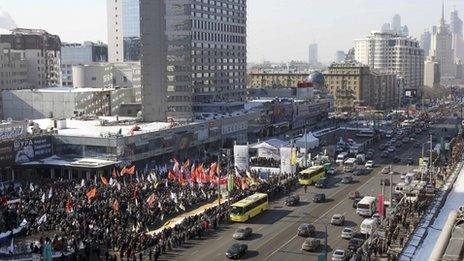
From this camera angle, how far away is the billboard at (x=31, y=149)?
61625mm

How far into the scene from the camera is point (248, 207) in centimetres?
4656

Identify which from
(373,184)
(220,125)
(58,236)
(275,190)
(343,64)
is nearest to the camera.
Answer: (58,236)

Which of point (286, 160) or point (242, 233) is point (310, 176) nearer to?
point (286, 160)

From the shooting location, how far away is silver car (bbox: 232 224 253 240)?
41.3 metres

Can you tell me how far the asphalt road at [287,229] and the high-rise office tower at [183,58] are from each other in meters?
34.0

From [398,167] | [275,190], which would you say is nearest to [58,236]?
[275,190]

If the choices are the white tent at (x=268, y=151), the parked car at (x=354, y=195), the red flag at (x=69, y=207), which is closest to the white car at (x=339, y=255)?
the parked car at (x=354, y=195)

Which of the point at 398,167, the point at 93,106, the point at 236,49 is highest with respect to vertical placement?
the point at 236,49

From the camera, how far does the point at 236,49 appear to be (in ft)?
364

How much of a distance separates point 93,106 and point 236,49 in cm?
2789

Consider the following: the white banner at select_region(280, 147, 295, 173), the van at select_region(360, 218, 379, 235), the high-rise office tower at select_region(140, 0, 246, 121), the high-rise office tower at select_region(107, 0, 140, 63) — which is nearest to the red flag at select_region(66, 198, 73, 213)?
the van at select_region(360, 218, 379, 235)

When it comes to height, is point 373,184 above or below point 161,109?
below

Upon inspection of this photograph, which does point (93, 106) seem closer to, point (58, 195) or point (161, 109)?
point (161, 109)

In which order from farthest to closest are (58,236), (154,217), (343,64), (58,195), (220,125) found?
(343,64) → (220,125) → (58,195) → (154,217) → (58,236)
